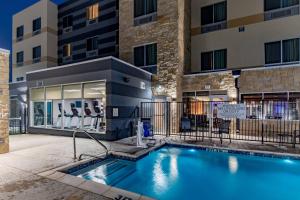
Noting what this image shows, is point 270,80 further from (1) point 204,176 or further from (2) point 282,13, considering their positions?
(1) point 204,176

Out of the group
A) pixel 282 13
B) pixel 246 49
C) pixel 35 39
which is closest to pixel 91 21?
pixel 35 39

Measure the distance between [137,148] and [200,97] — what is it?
20.6 ft

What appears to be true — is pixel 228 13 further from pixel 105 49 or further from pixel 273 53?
pixel 105 49

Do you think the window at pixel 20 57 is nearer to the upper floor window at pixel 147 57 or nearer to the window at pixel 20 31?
the window at pixel 20 31

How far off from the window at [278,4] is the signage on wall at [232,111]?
6.81m

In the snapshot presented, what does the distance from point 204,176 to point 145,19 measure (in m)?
10.9

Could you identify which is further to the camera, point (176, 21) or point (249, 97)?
point (176, 21)

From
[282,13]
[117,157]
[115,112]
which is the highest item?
[282,13]

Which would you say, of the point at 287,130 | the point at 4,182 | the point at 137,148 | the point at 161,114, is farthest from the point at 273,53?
the point at 4,182

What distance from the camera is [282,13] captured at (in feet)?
37.0

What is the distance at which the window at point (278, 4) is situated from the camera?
11092mm

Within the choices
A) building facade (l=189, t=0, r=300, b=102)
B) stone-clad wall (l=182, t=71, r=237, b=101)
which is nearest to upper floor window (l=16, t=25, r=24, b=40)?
building facade (l=189, t=0, r=300, b=102)

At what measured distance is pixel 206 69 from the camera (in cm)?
1362

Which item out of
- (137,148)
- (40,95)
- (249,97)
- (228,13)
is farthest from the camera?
(228,13)
